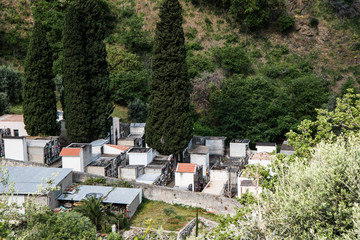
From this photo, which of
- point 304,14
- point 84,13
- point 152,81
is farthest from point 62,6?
point 304,14

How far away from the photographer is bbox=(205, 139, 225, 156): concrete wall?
117 feet

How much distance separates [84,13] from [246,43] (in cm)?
2636

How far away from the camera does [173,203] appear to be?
87.5 ft

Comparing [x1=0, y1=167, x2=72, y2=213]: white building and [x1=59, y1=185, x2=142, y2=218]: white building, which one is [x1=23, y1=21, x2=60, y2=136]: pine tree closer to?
[x1=0, y1=167, x2=72, y2=213]: white building

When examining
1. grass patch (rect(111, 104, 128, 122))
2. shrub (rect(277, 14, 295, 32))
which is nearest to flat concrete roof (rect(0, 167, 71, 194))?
grass patch (rect(111, 104, 128, 122))

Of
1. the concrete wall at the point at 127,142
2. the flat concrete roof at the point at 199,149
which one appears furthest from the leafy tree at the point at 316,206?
the concrete wall at the point at 127,142

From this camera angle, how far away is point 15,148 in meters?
30.6

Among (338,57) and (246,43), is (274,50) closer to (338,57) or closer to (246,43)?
(246,43)

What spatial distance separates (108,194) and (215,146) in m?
12.9

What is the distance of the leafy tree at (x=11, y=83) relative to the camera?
42719 millimetres

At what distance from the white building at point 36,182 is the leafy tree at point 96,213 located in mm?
1955


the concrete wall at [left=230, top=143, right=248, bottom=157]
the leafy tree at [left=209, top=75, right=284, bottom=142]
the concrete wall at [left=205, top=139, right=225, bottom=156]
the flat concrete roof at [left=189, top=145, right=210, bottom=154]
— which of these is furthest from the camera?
the leafy tree at [left=209, top=75, right=284, bottom=142]

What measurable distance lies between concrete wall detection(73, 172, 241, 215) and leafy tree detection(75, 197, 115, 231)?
4124 mm

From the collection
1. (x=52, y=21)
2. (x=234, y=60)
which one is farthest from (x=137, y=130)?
(x=52, y=21)
